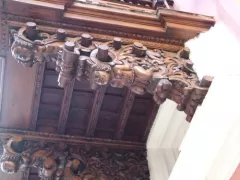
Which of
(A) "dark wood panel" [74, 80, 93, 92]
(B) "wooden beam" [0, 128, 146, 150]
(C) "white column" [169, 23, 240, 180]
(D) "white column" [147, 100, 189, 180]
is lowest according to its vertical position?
(B) "wooden beam" [0, 128, 146, 150]

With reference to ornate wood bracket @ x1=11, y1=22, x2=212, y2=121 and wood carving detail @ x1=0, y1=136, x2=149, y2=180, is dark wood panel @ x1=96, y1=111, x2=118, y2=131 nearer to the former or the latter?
wood carving detail @ x1=0, y1=136, x2=149, y2=180

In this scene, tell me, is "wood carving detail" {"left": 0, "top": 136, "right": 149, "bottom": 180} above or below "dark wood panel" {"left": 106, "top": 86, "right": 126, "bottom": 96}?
below

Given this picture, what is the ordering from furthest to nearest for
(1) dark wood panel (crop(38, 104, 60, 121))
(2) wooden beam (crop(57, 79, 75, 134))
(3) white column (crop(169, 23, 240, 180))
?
(1) dark wood panel (crop(38, 104, 60, 121)) < (2) wooden beam (crop(57, 79, 75, 134)) < (3) white column (crop(169, 23, 240, 180))

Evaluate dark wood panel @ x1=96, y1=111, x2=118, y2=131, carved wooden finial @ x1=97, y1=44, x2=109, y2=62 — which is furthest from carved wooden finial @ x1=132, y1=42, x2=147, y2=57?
dark wood panel @ x1=96, y1=111, x2=118, y2=131

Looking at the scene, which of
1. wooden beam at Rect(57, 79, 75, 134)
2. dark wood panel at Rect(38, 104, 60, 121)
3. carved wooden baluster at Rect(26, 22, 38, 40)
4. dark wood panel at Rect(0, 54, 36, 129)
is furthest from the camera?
dark wood panel at Rect(38, 104, 60, 121)

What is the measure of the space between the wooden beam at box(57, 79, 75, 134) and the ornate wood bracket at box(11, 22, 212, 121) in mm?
355

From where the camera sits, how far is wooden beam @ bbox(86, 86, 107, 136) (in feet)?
5.68

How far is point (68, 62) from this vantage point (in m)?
1.27

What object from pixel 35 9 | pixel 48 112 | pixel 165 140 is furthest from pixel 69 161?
pixel 35 9

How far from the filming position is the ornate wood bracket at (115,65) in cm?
126

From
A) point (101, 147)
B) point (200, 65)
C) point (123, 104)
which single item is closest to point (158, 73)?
point (200, 65)

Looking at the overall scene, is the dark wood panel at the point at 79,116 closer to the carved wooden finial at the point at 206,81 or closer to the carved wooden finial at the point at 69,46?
the carved wooden finial at the point at 69,46

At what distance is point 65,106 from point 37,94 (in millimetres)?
156

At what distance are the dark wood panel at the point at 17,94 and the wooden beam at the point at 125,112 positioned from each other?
0.45 m
